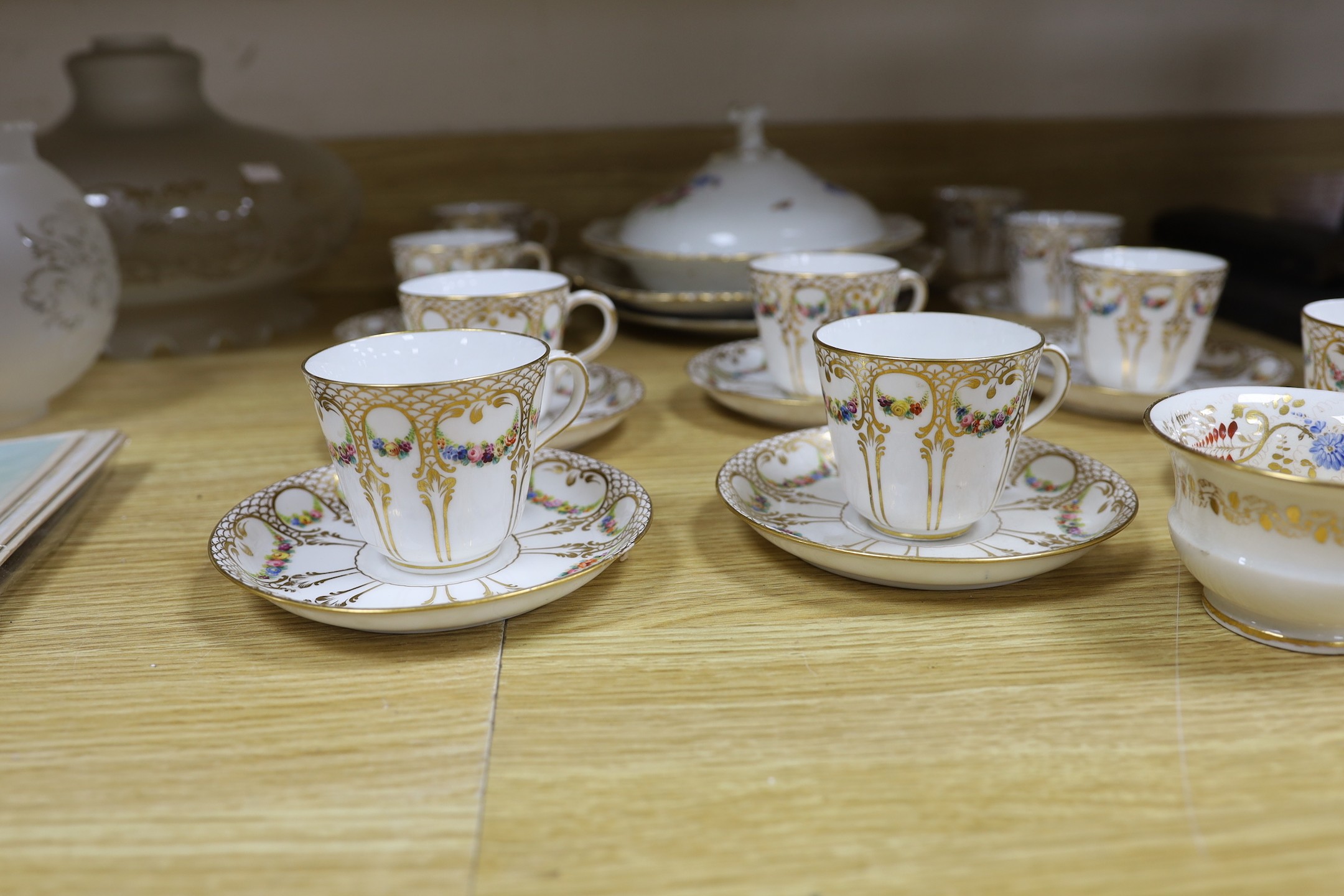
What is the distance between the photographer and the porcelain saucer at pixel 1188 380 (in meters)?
0.70

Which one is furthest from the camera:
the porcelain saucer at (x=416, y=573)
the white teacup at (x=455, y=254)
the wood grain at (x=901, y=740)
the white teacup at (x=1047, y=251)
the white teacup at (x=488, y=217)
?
the white teacup at (x=488, y=217)

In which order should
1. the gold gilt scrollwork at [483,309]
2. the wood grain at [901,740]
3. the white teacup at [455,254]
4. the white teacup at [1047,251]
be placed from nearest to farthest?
the wood grain at [901,740] → the gold gilt scrollwork at [483,309] → the white teacup at [455,254] → the white teacup at [1047,251]

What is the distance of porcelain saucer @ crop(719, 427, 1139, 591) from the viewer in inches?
18.0

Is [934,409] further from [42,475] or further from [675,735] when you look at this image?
[42,475]

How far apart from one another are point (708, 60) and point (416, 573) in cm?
87

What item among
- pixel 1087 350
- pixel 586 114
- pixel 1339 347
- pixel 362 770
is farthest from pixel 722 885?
→ pixel 586 114

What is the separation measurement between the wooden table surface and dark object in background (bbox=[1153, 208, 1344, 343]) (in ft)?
1.59

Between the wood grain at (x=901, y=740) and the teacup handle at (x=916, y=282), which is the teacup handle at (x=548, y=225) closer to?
the teacup handle at (x=916, y=282)

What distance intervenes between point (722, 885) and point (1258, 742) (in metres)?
0.21

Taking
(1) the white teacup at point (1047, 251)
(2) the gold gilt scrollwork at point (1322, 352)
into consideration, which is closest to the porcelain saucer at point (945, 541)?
(2) the gold gilt scrollwork at point (1322, 352)

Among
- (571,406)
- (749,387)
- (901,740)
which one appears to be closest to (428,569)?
(571,406)

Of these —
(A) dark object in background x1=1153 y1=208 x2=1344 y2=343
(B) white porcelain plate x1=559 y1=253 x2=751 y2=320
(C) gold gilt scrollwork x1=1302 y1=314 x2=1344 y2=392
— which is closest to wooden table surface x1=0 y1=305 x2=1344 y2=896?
(C) gold gilt scrollwork x1=1302 y1=314 x2=1344 y2=392

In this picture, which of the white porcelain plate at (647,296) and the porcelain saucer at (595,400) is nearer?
the porcelain saucer at (595,400)

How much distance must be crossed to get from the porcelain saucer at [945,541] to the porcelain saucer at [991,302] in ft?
1.25
